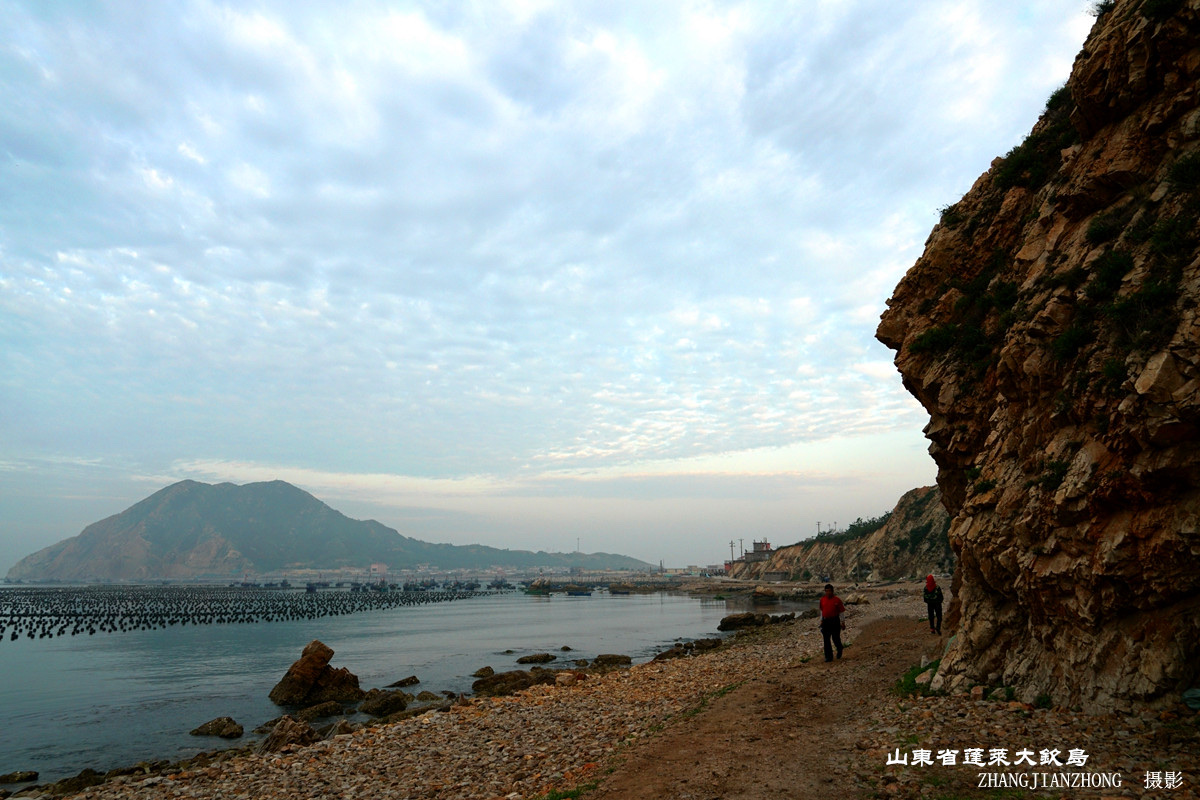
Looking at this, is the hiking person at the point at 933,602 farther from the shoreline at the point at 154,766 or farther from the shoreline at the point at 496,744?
the shoreline at the point at 154,766

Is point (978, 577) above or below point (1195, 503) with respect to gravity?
below

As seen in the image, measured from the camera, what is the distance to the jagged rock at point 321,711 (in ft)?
78.6

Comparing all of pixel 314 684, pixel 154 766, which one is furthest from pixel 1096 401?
pixel 314 684

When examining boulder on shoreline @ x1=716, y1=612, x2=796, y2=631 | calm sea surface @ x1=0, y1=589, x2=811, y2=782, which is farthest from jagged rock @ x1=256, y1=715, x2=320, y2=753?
boulder on shoreline @ x1=716, y1=612, x2=796, y2=631

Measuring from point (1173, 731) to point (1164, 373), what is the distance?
4.81 metres

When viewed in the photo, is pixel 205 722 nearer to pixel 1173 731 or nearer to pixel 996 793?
pixel 996 793

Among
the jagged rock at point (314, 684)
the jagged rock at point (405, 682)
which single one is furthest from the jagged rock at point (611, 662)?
the jagged rock at point (314, 684)

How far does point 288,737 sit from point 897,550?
8725 cm

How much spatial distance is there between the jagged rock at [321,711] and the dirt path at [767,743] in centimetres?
1697

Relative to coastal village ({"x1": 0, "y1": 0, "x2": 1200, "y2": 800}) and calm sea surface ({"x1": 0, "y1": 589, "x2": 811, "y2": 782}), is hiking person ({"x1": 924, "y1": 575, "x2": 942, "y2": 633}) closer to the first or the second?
coastal village ({"x1": 0, "y1": 0, "x2": 1200, "y2": 800})

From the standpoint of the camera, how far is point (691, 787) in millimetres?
8805

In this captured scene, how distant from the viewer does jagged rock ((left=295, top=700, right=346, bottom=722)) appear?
2395 centimetres

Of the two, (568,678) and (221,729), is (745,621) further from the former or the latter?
(221,729)

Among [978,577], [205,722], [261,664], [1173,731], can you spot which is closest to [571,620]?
[261,664]
